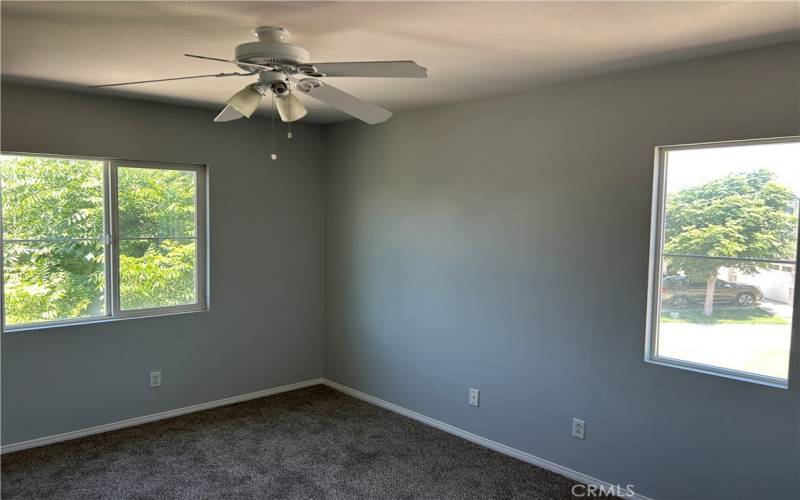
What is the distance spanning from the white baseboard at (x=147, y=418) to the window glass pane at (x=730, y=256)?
10.3 ft

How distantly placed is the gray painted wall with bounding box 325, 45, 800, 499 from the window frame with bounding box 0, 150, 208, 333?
1257 mm

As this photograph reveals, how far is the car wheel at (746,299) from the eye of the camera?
8.56 ft

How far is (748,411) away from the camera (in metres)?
2.56

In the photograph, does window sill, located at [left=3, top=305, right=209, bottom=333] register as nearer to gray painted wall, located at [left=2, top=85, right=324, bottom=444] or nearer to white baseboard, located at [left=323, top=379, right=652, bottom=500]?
gray painted wall, located at [left=2, top=85, right=324, bottom=444]

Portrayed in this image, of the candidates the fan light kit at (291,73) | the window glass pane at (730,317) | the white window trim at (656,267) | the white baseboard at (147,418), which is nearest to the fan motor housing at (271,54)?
the fan light kit at (291,73)

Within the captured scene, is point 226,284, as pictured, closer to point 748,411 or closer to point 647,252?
point 647,252

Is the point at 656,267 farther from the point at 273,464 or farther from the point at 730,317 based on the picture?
the point at 273,464

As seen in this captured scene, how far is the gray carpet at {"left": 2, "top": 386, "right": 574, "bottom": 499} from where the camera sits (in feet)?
9.95

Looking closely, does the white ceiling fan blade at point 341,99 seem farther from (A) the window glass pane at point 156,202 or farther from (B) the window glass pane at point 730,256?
(A) the window glass pane at point 156,202

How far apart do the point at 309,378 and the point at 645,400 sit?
9.87ft

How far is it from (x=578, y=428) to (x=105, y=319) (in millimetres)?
3313

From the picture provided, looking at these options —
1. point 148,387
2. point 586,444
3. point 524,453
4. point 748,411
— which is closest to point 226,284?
point 148,387

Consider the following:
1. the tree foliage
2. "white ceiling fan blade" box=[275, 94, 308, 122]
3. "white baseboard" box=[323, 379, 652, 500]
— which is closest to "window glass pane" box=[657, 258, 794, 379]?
"white baseboard" box=[323, 379, 652, 500]

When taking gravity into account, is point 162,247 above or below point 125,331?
above
